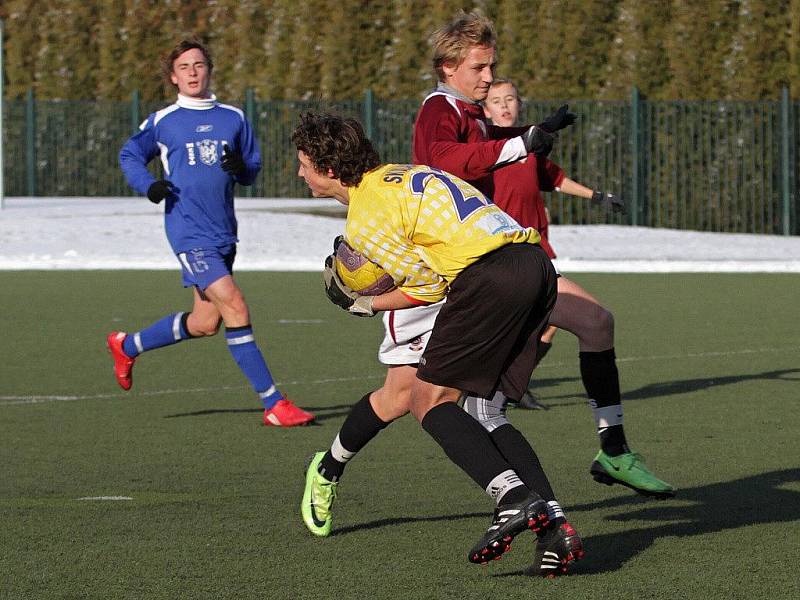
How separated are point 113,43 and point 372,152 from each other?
104 feet

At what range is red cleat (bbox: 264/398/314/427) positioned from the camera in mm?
10070

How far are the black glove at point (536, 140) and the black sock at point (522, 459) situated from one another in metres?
1.17

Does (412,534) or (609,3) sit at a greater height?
(609,3)

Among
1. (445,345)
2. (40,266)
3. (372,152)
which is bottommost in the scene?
(40,266)

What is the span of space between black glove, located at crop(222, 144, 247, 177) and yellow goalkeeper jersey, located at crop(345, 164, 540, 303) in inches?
166

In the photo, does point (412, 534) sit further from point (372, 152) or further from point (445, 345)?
point (372, 152)

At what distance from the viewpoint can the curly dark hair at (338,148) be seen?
20.6 ft

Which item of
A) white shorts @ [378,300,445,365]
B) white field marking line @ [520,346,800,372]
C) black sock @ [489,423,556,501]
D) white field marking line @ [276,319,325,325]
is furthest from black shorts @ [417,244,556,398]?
white field marking line @ [276,319,325,325]

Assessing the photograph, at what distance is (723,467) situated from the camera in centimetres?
848

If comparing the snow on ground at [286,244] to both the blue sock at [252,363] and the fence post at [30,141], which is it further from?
the blue sock at [252,363]

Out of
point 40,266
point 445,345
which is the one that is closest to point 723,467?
point 445,345

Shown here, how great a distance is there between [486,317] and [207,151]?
485 cm

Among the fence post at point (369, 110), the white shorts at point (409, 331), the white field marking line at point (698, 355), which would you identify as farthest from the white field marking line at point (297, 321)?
the fence post at point (369, 110)

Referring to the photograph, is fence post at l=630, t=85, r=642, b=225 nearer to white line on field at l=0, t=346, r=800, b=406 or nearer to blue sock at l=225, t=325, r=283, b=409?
white line on field at l=0, t=346, r=800, b=406
